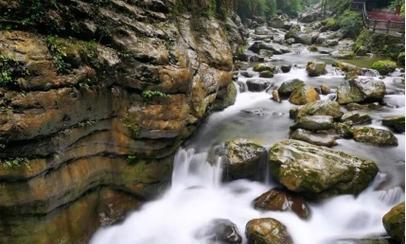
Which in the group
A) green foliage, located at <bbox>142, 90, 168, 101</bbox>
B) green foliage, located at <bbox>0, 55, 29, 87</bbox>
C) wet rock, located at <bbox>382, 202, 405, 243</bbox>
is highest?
green foliage, located at <bbox>0, 55, 29, 87</bbox>

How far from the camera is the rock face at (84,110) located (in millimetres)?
5961

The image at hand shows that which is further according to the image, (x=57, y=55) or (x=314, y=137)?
(x=314, y=137)

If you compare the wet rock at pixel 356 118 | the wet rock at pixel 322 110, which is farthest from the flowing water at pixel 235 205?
the wet rock at pixel 322 110

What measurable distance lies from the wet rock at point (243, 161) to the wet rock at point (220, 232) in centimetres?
153

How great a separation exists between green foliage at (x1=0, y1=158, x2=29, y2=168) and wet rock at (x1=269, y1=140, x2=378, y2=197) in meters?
5.55

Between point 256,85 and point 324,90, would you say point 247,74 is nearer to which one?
point 256,85

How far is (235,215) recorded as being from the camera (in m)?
8.30

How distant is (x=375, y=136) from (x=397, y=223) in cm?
407

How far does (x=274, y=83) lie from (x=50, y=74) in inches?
461

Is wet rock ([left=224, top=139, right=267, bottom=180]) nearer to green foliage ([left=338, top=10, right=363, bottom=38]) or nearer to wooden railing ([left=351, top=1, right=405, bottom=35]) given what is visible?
wooden railing ([left=351, top=1, right=405, bottom=35])

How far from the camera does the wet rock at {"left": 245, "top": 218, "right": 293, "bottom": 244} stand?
7.05m

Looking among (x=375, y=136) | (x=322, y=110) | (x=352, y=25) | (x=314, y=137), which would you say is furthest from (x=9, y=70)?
(x=352, y=25)

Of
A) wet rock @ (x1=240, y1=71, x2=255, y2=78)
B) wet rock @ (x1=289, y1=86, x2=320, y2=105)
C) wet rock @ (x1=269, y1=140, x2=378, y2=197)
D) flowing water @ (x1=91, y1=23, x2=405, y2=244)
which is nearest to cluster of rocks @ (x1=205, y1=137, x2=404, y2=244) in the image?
wet rock @ (x1=269, y1=140, x2=378, y2=197)

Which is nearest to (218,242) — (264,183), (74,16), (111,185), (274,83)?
(264,183)
